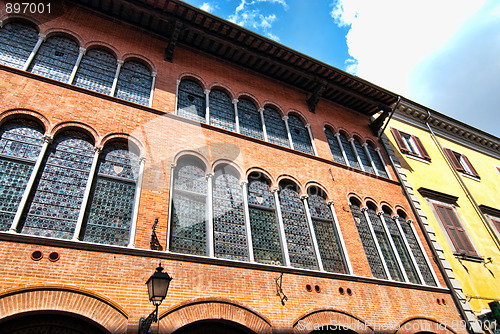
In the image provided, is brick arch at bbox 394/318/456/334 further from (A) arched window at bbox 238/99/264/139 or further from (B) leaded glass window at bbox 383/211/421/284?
(A) arched window at bbox 238/99/264/139

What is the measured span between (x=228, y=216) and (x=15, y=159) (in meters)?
4.24

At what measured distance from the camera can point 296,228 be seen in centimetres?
859

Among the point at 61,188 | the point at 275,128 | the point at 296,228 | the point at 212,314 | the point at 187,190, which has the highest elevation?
the point at 275,128

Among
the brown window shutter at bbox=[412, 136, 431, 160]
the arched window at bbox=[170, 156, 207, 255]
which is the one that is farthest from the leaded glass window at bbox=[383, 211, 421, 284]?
the arched window at bbox=[170, 156, 207, 255]

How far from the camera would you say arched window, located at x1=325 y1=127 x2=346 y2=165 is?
11344 millimetres

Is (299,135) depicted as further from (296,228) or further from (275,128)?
(296,228)

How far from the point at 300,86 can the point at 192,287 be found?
825cm

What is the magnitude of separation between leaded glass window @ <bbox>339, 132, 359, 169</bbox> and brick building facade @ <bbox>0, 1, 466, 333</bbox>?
94mm

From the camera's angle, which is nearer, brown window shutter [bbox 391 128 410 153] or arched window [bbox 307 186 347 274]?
arched window [bbox 307 186 347 274]

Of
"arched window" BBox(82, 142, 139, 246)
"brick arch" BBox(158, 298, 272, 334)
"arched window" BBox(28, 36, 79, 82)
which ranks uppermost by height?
"arched window" BBox(28, 36, 79, 82)

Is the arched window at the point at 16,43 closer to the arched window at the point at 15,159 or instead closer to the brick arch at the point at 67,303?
the arched window at the point at 15,159

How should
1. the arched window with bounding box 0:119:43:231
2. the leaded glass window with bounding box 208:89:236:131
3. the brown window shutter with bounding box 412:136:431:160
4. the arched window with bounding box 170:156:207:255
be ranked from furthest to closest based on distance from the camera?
1. the brown window shutter with bounding box 412:136:431:160
2. the leaded glass window with bounding box 208:89:236:131
3. the arched window with bounding box 170:156:207:255
4. the arched window with bounding box 0:119:43:231

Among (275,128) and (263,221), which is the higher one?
(275,128)

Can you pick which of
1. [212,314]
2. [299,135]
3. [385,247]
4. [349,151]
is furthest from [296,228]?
[349,151]
